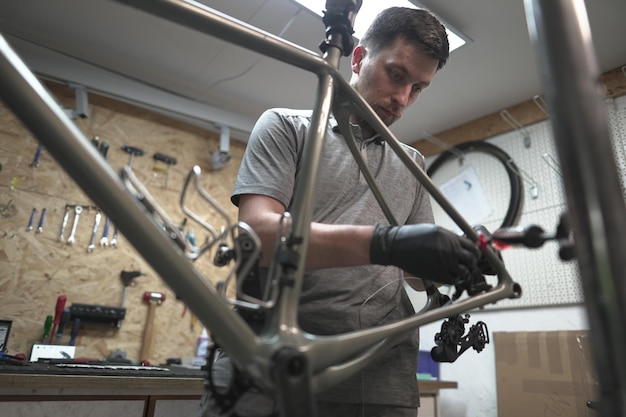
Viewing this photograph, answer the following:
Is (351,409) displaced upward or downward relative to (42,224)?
downward

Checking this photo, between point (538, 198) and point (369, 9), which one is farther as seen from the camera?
point (538, 198)

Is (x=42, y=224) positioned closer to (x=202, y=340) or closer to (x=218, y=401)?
(x=202, y=340)

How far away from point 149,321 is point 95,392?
1.00 meters

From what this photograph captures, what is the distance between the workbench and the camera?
952 millimetres

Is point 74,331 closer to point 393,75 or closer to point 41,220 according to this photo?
point 41,220

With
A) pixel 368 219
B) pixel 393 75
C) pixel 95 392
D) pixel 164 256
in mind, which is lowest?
pixel 95 392

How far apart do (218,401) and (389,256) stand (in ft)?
0.83

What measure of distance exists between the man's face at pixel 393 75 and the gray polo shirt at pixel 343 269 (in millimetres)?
95

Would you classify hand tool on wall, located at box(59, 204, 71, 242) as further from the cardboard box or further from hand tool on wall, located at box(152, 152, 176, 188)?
the cardboard box

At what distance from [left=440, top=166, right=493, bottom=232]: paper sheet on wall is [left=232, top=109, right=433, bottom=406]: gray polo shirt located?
1.44m

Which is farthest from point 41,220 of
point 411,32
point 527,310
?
point 527,310

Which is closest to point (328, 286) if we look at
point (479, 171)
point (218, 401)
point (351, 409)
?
point (351, 409)

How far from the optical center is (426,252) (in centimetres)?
50

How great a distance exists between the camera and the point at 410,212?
0.92 metres
